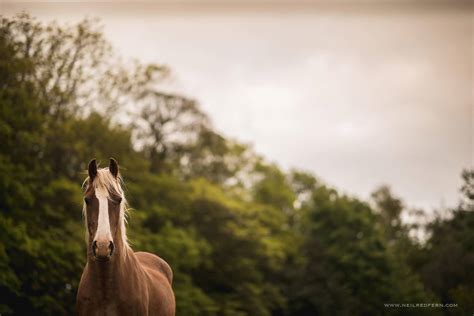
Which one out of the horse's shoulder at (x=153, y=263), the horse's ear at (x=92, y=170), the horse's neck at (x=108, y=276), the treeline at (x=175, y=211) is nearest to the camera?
the horse's neck at (x=108, y=276)

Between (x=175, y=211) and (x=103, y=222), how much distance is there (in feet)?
79.9

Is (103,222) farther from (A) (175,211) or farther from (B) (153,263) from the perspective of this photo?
(A) (175,211)

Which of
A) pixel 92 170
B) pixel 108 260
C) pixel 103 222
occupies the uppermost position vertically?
pixel 92 170

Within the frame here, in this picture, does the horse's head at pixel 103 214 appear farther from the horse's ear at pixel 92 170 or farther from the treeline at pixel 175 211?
the treeline at pixel 175 211

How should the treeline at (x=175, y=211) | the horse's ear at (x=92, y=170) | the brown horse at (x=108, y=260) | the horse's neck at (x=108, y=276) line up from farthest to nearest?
1. the treeline at (x=175, y=211)
2. the horse's ear at (x=92, y=170)
3. the horse's neck at (x=108, y=276)
4. the brown horse at (x=108, y=260)

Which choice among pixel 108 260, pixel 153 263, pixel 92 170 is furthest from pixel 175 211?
pixel 108 260

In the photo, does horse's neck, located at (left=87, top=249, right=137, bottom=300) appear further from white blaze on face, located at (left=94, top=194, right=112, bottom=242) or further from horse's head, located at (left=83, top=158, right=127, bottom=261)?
white blaze on face, located at (left=94, top=194, right=112, bottom=242)

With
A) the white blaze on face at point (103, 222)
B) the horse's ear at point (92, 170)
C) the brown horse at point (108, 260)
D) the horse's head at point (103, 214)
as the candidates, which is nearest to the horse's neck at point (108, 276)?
the brown horse at point (108, 260)

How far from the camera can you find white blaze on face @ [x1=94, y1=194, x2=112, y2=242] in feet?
18.5

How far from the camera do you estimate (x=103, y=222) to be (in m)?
5.75

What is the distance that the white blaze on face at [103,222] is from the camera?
18.5ft

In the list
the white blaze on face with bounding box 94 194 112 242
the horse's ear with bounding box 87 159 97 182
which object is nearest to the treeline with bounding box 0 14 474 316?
the horse's ear with bounding box 87 159 97 182

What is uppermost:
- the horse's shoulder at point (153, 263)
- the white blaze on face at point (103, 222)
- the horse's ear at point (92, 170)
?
the horse's ear at point (92, 170)

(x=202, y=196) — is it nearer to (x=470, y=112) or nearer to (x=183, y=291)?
(x=183, y=291)
